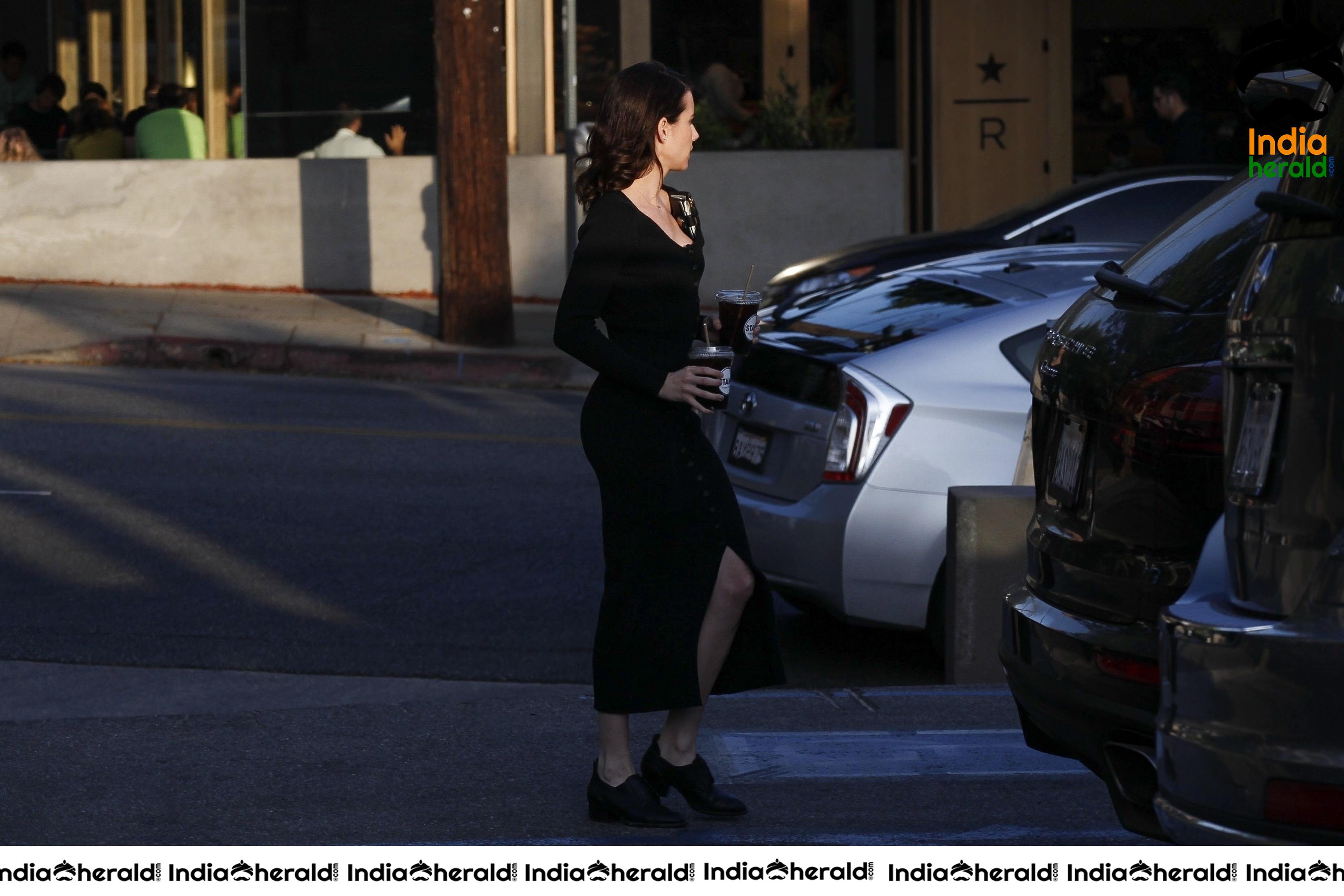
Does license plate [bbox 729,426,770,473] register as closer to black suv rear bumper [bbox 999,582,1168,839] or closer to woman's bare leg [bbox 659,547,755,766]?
woman's bare leg [bbox 659,547,755,766]

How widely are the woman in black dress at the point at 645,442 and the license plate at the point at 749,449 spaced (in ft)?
6.73

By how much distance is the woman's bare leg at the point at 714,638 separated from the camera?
4578 mm

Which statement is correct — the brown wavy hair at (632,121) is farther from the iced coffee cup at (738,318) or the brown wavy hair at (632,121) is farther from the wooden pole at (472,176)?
the wooden pole at (472,176)

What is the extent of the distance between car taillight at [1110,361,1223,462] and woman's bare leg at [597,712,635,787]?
4.86 feet

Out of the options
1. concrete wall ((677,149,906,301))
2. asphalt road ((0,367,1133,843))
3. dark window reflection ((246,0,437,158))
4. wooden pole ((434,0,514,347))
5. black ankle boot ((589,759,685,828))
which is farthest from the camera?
dark window reflection ((246,0,437,158))

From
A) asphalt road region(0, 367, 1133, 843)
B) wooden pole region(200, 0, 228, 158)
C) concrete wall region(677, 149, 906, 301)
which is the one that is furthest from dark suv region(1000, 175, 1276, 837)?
wooden pole region(200, 0, 228, 158)

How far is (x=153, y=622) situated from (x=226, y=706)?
127cm

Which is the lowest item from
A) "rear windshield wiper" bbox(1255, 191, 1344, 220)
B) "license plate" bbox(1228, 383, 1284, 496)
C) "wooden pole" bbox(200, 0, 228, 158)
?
"license plate" bbox(1228, 383, 1284, 496)

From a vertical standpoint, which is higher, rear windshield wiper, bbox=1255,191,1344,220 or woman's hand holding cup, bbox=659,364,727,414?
rear windshield wiper, bbox=1255,191,1344,220

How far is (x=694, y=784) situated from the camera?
4.62 m

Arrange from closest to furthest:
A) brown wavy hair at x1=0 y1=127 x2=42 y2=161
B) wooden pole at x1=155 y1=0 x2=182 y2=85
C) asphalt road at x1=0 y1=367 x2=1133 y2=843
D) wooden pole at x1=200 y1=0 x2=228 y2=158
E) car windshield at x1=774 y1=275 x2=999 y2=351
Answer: asphalt road at x1=0 y1=367 x2=1133 y2=843, car windshield at x1=774 y1=275 x2=999 y2=351, brown wavy hair at x1=0 y1=127 x2=42 y2=161, wooden pole at x1=200 y1=0 x2=228 y2=158, wooden pole at x1=155 y1=0 x2=182 y2=85

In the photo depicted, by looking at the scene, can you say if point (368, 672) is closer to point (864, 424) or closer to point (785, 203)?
point (864, 424)

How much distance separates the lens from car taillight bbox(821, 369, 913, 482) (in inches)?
245

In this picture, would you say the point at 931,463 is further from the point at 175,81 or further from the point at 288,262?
the point at 175,81
